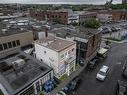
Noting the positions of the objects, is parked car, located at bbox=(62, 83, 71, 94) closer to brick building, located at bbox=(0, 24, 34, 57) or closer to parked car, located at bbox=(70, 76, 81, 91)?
parked car, located at bbox=(70, 76, 81, 91)

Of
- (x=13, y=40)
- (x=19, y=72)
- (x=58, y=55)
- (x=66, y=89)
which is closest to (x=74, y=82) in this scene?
(x=66, y=89)

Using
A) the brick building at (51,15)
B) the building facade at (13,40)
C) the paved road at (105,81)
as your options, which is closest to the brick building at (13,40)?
the building facade at (13,40)

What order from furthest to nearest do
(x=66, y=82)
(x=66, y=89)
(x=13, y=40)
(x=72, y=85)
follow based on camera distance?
(x=13, y=40) → (x=66, y=82) → (x=72, y=85) → (x=66, y=89)

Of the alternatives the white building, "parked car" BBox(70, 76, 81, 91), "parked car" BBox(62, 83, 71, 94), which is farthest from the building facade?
"parked car" BBox(70, 76, 81, 91)

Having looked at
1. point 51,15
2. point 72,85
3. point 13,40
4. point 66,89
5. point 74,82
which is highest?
point 51,15

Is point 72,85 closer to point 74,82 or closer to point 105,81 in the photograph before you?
point 74,82

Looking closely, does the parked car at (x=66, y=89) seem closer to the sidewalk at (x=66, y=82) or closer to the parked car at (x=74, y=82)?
the parked car at (x=74, y=82)
